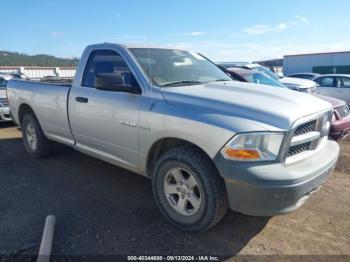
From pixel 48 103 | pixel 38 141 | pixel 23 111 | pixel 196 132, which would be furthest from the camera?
pixel 23 111

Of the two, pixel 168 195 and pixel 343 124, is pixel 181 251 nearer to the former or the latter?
pixel 168 195

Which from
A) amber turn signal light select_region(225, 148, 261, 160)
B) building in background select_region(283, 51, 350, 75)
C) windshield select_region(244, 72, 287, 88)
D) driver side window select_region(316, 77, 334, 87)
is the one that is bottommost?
amber turn signal light select_region(225, 148, 261, 160)

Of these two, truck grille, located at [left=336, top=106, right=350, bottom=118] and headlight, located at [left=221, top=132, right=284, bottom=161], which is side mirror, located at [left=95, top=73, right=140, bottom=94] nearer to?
headlight, located at [left=221, top=132, right=284, bottom=161]

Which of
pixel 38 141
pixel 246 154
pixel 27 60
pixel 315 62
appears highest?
pixel 27 60

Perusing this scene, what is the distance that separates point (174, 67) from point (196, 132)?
4.59ft

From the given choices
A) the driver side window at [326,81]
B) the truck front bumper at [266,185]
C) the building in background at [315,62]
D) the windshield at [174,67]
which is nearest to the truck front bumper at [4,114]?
the windshield at [174,67]

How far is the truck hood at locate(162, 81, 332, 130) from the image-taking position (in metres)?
2.80

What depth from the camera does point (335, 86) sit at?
1209cm

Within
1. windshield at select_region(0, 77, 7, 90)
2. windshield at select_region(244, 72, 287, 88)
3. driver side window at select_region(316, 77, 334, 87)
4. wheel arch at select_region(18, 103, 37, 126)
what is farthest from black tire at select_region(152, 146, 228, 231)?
driver side window at select_region(316, 77, 334, 87)

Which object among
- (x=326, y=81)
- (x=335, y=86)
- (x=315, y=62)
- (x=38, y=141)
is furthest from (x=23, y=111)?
(x=315, y=62)

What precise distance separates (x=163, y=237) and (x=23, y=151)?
4.31 metres

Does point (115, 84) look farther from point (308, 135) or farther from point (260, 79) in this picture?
point (260, 79)

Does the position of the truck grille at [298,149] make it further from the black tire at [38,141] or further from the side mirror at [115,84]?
the black tire at [38,141]

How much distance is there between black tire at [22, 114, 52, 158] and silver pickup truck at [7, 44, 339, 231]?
1.20 meters
